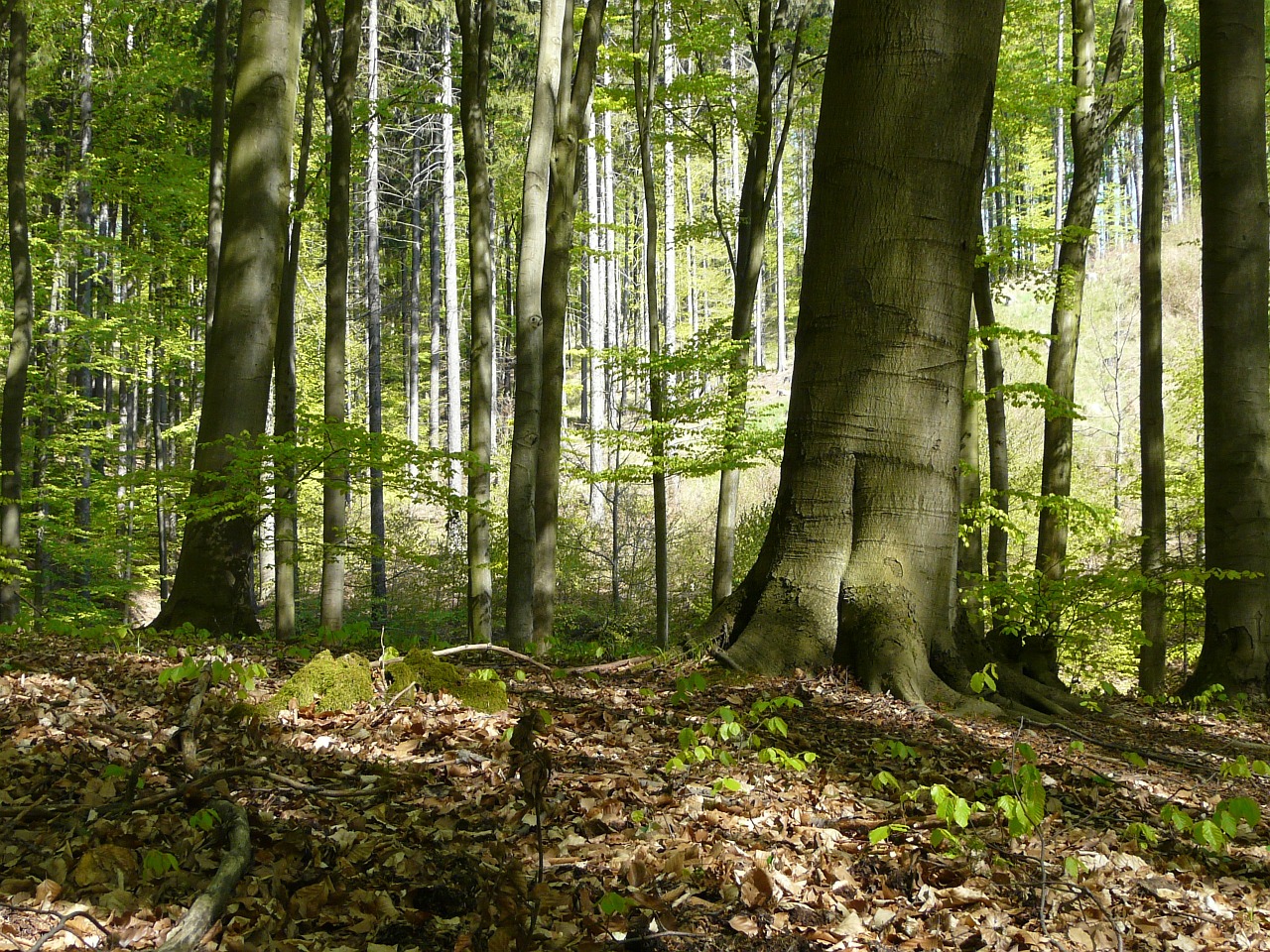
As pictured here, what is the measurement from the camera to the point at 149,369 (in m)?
20.1

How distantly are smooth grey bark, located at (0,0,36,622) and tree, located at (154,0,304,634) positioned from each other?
7.03m

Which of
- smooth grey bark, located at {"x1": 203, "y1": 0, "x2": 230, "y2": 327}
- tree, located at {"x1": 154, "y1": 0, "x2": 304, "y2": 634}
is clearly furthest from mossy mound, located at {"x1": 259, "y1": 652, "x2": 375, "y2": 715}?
smooth grey bark, located at {"x1": 203, "y1": 0, "x2": 230, "y2": 327}

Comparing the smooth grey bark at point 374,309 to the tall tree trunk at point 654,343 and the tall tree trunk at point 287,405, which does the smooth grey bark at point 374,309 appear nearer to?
the tall tree trunk at point 287,405

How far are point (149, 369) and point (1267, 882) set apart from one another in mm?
22049

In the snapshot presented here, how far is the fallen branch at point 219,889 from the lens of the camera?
191 cm

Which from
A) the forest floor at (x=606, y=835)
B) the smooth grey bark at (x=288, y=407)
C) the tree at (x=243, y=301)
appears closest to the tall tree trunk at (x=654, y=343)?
the smooth grey bark at (x=288, y=407)

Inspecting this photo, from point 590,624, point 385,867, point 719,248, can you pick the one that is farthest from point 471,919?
point 719,248

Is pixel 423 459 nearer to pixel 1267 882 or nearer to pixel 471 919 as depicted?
pixel 471 919

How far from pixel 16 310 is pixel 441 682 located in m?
12.2

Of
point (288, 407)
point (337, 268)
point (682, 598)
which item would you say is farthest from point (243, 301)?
point (682, 598)

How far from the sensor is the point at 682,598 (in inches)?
692

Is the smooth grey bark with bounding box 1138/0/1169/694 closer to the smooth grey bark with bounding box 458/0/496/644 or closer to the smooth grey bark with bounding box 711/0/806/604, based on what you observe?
the smooth grey bark with bounding box 711/0/806/604

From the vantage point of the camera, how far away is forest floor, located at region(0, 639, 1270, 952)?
217 cm

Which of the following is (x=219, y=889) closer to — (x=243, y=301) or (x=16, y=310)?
(x=243, y=301)
